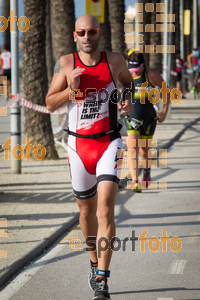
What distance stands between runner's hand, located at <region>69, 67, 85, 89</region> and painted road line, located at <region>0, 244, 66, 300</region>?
185 centimetres

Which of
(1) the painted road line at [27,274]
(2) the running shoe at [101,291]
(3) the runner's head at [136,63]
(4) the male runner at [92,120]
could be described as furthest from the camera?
(3) the runner's head at [136,63]

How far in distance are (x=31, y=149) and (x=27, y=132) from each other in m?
0.39

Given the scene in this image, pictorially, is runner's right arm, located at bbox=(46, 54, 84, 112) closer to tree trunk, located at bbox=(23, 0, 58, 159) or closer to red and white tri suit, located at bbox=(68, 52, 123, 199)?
red and white tri suit, located at bbox=(68, 52, 123, 199)

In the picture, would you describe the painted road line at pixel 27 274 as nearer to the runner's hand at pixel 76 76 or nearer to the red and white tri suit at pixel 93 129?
the red and white tri suit at pixel 93 129

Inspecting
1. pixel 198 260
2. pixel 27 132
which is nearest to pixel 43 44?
pixel 27 132

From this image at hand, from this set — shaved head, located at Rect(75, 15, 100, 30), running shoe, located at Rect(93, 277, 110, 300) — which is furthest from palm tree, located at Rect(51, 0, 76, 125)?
running shoe, located at Rect(93, 277, 110, 300)

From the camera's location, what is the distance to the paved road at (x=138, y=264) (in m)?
4.42

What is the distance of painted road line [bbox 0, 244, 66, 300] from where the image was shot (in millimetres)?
4414

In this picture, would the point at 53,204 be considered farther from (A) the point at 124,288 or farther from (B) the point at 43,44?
(B) the point at 43,44

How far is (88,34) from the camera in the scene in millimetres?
4246

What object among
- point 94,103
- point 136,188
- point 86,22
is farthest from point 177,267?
point 136,188

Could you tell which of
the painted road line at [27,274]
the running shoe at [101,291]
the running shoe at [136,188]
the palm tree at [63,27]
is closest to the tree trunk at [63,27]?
the palm tree at [63,27]

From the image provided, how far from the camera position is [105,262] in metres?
4.08

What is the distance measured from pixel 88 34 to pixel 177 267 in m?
2.39
